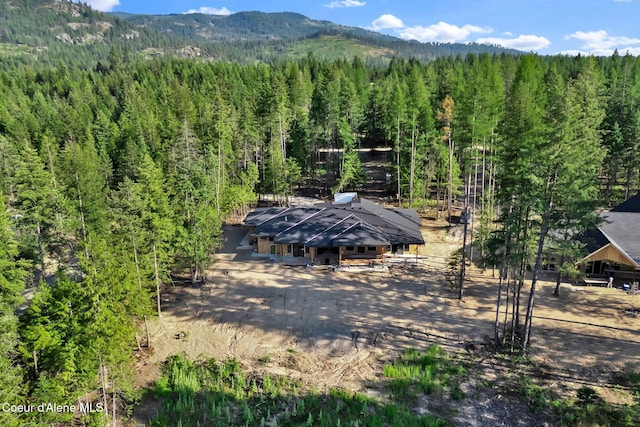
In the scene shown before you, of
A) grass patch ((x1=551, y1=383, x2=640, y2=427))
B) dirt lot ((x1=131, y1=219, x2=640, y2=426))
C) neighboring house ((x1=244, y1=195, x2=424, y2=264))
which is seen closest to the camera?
grass patch ((x1=551, y1=383, x2=640, y2=427))

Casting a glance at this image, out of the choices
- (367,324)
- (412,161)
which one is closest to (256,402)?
(367,324)

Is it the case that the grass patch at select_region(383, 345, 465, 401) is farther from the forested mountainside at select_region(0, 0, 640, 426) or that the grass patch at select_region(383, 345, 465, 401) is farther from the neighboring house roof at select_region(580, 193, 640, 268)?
the neighboring house roof at select_region(580, 193, 640, 268)

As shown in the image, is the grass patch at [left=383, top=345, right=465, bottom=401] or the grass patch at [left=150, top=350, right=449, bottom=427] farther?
the grass patch at [left=383, top=345, right=465, bottom=401]

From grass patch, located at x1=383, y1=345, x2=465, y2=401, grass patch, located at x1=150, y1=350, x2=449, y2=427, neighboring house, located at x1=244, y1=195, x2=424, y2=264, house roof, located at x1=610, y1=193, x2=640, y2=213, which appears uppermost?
house roof, located at x1=610, y1=193, x2=640, y2=213

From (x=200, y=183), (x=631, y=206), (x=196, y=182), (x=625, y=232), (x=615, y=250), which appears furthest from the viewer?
(x=631, y=206)

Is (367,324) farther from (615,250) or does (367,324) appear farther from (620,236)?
(620,236)

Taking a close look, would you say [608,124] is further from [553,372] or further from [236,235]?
[236,235]

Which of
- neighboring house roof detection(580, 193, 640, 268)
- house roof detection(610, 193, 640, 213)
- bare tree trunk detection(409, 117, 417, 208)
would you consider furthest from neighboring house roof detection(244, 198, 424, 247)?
house roof detection(610, 193, 640, 213)
